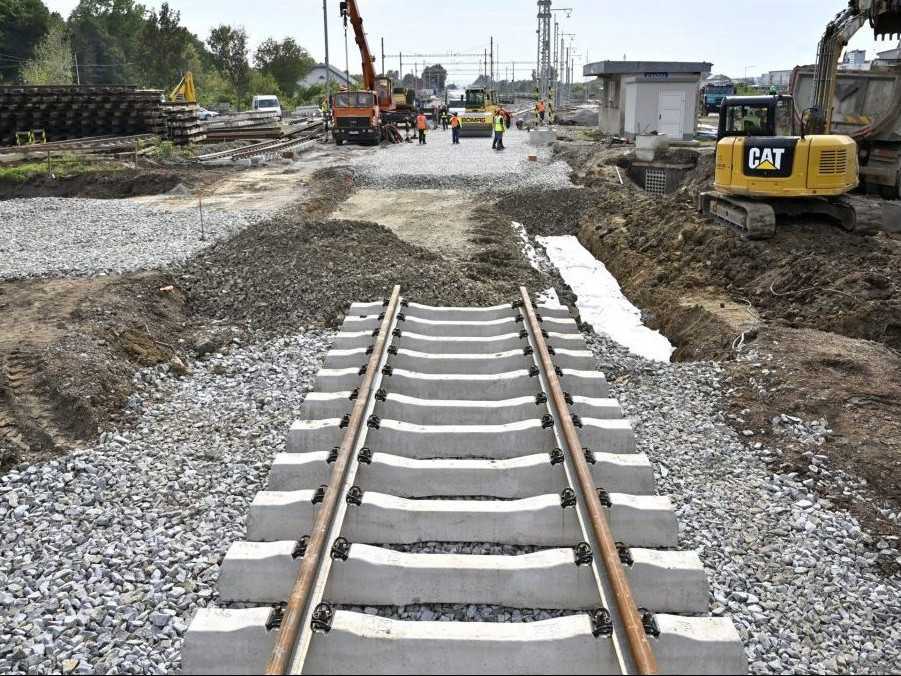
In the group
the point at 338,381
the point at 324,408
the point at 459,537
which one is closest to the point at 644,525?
the point at 459,537

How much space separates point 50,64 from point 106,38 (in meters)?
36.9

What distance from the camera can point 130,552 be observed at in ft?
15.3

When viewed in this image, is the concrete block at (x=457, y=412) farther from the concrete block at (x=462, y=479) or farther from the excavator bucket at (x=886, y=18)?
the excavator bucket at (x=886, y=18)

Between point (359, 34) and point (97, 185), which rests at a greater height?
point (359, 34)

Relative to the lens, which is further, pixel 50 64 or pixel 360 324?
pixel 50 64

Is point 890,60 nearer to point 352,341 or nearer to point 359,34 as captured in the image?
point 352,341

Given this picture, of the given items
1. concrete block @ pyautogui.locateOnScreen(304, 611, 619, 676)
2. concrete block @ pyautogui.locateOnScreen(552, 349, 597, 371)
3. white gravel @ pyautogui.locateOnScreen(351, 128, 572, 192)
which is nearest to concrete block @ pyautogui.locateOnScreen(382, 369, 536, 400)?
concrete block @ pyautogui.locateOnScreen(552, 349, 597, 371)

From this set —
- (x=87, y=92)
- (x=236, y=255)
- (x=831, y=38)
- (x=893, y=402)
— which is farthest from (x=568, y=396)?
(x=87, y=92)

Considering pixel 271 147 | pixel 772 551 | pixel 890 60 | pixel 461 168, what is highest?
pixel 890 60

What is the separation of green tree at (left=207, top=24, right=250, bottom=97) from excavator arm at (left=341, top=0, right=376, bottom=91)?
3484 cm

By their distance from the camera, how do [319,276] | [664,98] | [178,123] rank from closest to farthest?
[319,276]
[178,123]
[664,98]

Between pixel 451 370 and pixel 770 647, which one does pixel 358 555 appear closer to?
pixel 770 647

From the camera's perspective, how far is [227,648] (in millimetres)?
3676

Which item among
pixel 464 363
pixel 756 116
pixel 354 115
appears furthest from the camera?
pixel 354 115
